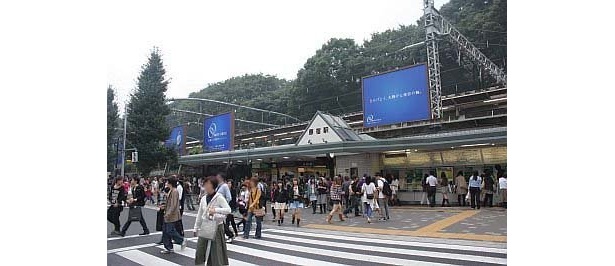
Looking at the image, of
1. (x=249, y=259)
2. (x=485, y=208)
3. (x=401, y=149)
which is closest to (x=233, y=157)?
(x=401, y=149)

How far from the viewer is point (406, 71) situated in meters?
16.1

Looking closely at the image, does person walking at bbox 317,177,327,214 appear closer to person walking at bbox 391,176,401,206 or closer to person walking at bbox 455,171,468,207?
person walking at bbox 391,176,401,206

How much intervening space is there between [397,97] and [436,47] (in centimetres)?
462

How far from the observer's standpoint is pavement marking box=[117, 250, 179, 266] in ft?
20.7

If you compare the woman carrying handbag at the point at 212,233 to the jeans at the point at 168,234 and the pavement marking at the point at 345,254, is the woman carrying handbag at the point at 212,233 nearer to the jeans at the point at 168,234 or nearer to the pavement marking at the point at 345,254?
Answer: the pavement marking at the point at 345,254

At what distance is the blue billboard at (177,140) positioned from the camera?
903 inches

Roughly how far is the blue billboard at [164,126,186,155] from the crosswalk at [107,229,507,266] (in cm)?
1553

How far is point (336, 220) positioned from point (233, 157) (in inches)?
393

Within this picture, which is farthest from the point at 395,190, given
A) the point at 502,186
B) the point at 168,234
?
the point at 168,234

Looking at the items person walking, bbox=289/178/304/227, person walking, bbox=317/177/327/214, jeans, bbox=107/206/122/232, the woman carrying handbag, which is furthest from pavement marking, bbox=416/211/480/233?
jeans, bbox=107/206/122/232

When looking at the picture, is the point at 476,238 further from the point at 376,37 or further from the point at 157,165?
the point at 376,37

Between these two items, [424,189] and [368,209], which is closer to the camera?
[368,209]

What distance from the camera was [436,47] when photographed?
19.6 m

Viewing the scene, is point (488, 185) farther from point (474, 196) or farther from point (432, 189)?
point (432, 189)
